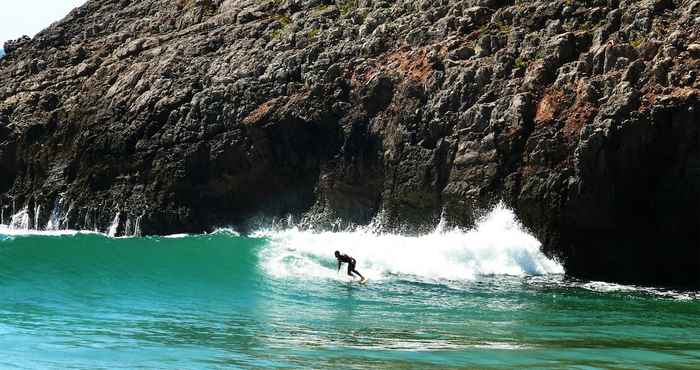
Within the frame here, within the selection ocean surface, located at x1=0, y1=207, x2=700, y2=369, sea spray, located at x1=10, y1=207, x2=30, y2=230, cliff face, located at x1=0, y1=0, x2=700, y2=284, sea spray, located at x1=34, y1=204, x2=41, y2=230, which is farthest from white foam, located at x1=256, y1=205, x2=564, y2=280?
sea spray, located at x1=10, y1=207, x2=30, y2=230

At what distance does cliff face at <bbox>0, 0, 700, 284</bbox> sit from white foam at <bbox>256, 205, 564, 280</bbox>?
71 centimetres

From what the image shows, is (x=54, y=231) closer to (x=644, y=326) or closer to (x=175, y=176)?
(x=175, y=176)

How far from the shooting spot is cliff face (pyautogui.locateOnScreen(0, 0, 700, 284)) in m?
30.3

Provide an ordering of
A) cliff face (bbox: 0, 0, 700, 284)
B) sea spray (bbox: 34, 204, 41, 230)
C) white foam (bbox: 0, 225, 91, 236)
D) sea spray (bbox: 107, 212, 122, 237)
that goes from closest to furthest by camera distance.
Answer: cliff face (bbox: 0, 0, 700, 284)
sea spray (bbox: 107, 212, 122, 237)
white foam (bbox: 0, 225, 91, 236)
sea spray (bbox: 34, 204, 41, 230)

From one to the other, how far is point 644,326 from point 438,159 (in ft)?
53.0

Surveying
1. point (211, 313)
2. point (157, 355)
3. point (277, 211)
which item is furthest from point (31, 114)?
point (157, 355)

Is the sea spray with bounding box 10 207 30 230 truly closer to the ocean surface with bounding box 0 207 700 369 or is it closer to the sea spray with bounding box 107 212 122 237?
the sea spray with bounding box 107 212 122 237

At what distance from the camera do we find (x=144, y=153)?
45188 mm

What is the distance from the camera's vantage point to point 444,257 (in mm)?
31828

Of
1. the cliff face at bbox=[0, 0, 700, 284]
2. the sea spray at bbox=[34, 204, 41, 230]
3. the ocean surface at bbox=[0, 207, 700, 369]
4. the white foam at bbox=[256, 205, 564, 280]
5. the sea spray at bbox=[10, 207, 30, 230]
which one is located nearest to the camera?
the ocean surface at bbox=[0, 207, 700, 369]

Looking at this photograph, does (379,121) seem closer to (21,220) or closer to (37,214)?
(37,214)

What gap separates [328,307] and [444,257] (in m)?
9.55

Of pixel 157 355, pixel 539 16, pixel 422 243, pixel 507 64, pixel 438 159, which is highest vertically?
pixel 539 16

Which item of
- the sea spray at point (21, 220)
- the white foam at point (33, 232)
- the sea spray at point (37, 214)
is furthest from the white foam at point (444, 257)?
the sea spray at point (21, 220)
